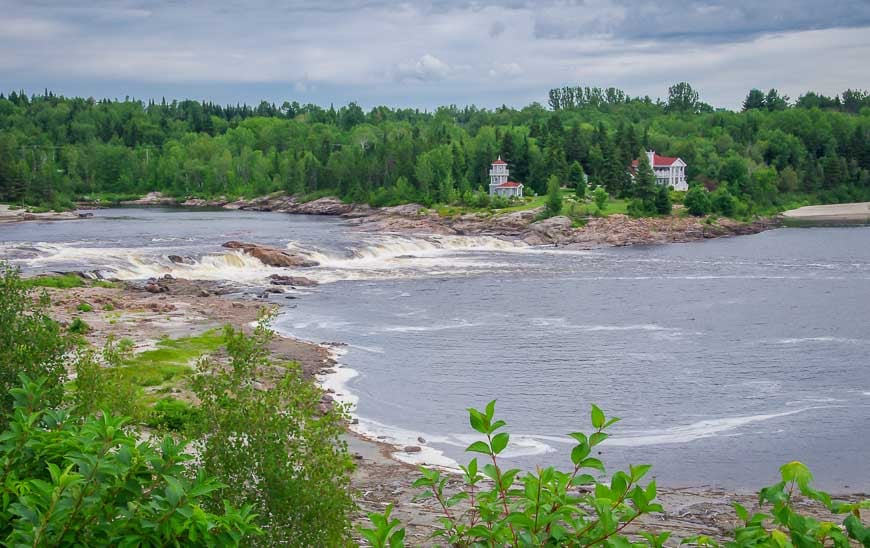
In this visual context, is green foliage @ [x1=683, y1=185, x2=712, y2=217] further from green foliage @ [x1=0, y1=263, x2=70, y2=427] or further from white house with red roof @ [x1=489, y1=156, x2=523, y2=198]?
green foliage @ [x1=0, y1=263, x2=70, y2=427]

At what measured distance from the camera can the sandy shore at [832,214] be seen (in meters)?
110

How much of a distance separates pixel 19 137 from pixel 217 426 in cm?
17792

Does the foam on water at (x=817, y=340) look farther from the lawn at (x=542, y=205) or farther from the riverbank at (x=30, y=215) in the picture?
the riverbank at (x=30, y=215)

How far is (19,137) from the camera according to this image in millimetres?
169625

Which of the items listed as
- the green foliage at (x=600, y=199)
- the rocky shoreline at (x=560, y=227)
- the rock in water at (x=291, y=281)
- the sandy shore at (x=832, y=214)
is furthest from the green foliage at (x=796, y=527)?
the sandy shore at (x=832, y=214)

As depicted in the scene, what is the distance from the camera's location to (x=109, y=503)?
659cm

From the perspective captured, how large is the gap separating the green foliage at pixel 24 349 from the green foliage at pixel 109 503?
5090 millimetres

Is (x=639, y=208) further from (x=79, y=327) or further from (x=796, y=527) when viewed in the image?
(x=796, y=527)

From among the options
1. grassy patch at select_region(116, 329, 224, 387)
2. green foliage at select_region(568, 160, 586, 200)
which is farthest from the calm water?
green foliage at select_region(568, 160, 586, 200)

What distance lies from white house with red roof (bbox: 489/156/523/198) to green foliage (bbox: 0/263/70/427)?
97.3 meters

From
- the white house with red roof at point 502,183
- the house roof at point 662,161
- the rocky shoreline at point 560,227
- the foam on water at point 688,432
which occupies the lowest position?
the foam on water at point 688,432

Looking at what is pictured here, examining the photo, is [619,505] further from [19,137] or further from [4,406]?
[19,137]

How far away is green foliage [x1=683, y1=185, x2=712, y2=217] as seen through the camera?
Answer: 9994 cm

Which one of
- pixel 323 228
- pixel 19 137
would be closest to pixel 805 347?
pixel 323 228
